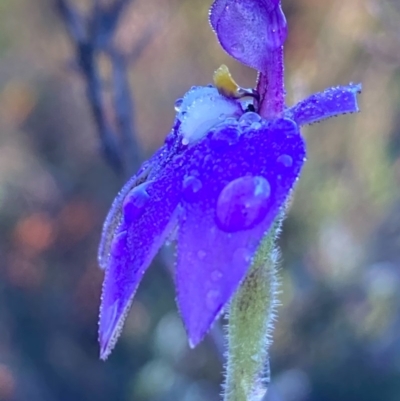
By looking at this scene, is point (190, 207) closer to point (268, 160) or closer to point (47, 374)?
point (268, 160)

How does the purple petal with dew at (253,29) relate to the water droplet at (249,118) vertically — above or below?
above

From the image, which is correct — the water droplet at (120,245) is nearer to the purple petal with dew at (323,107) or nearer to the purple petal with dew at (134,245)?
the purple petal with dew at (134,245)

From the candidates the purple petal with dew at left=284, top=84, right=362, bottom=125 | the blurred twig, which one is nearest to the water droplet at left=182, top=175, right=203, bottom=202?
the purple petal with dew at left=284, top=84, right=362, bottom=125

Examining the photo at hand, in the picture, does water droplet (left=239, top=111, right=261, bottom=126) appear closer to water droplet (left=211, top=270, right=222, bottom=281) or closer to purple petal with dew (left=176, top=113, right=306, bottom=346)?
purple petal with dew (left=176, top=113, right=306, bottom=346)

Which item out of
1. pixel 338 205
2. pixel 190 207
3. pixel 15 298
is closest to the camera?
pixel 190 207

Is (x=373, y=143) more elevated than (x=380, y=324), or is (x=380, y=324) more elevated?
(x=373, y=143)

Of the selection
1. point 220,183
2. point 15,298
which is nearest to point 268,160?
point 220,183

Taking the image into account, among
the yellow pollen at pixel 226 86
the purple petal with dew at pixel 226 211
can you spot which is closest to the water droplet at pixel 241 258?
the purple petal with dew at pixel 226 211

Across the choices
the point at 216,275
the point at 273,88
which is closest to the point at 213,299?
the point at 216,275
